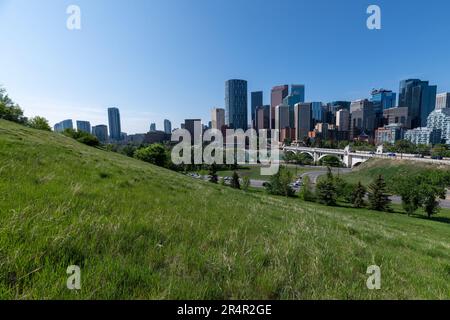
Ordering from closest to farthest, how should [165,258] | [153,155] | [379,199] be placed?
1. [165,258]
2. [379,199]
3. [153,155]

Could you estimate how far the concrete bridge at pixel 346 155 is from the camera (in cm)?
10850

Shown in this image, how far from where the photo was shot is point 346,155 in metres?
122

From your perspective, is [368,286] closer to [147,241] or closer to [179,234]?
[179,234]

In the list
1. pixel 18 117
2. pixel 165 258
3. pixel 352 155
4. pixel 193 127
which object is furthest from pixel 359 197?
pixel 193 127

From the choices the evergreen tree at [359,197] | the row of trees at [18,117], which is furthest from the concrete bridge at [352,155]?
the row of trees at [18,117]

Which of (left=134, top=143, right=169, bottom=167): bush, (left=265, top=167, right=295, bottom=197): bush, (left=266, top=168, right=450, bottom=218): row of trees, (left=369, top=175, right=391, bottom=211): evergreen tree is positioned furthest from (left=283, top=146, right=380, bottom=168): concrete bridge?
(left=134, top=143, right=169, bottom=167): bush

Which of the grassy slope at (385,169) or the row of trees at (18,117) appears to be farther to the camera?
the grassy slope at (385,169)

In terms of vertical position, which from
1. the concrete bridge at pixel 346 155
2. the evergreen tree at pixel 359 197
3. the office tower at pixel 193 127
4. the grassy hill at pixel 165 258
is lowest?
the evergreen tree at pixel 359 197

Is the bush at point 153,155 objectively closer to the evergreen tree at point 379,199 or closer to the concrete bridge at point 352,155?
the evergreen tree at point 379,199

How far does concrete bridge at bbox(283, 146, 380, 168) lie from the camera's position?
10850 centimetres

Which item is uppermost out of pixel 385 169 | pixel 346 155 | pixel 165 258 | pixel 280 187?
pixel 165 258

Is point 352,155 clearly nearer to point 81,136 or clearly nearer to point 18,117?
point 81,136

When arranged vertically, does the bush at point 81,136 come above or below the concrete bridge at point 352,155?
above

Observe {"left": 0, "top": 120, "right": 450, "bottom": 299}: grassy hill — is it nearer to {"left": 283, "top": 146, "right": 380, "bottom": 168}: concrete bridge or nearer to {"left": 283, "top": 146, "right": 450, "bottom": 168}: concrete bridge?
{"left": 283, "top": 146, "right": 450, "bottom": 168}: concrete bridge
